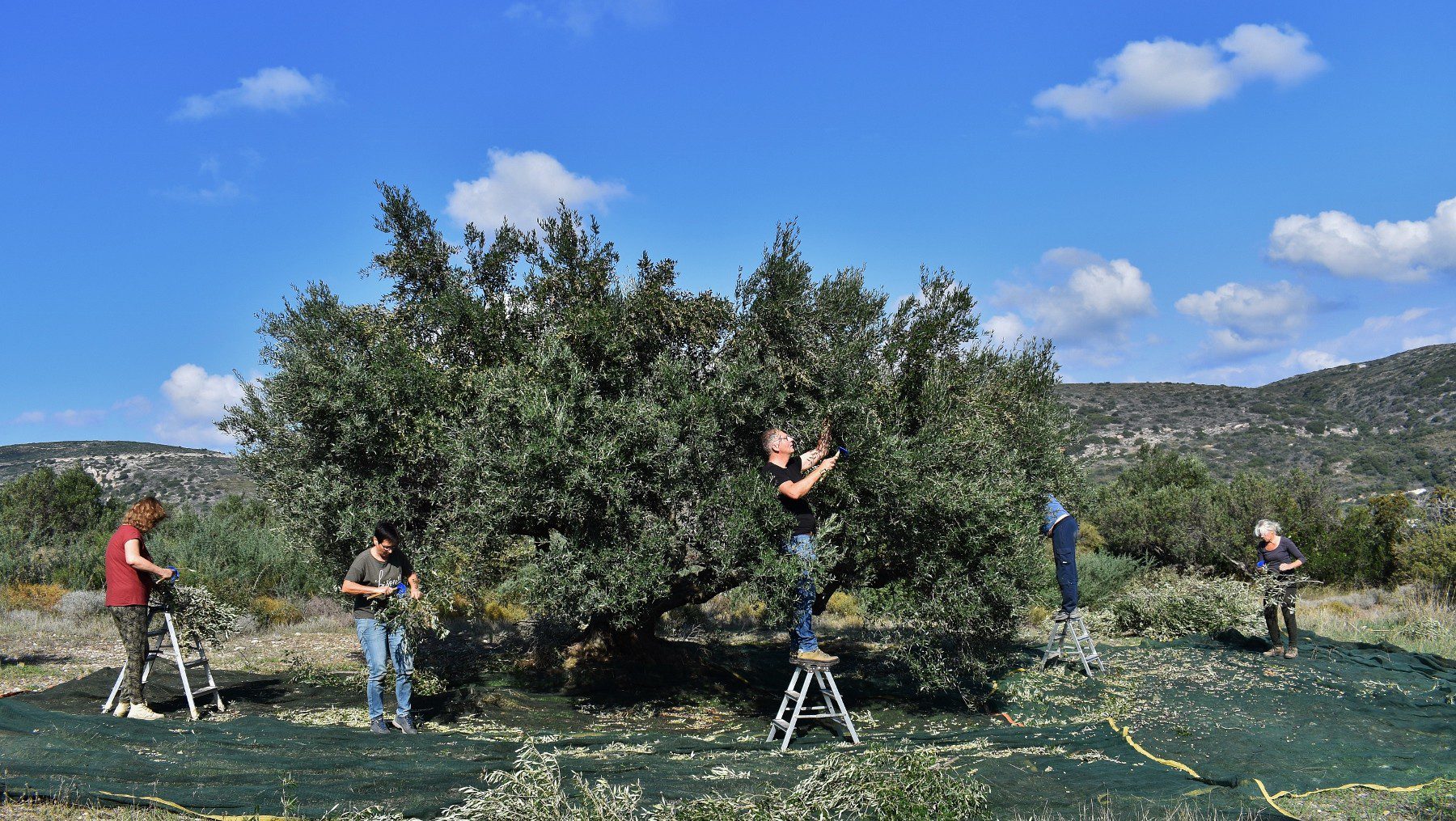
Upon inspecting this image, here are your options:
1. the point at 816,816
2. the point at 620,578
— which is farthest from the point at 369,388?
the point at 816,816

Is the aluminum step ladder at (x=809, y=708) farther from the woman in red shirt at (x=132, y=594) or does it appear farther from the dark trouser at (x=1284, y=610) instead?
the dark trouser at (x=1284, y=610)

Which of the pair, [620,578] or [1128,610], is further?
[1128,610]

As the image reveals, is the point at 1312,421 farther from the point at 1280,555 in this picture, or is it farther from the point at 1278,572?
the point at 1278,572

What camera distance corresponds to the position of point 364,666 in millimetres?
12055

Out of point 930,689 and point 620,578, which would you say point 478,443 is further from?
point 930,689

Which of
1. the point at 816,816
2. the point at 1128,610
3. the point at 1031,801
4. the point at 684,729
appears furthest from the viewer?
the point at 1128,610

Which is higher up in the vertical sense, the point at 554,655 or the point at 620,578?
the point at 620,578

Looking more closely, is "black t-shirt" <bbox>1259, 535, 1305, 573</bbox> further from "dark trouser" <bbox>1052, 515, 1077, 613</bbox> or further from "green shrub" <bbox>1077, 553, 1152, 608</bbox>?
"green shrub" <bbox>1077, 553, 1152, 608</bbox>

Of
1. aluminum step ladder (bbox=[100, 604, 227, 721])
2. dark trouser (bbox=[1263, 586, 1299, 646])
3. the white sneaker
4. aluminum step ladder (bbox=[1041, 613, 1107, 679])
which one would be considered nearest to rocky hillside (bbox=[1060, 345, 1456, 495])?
dark trouser (bbox=[1263, 586, 1299, 646])

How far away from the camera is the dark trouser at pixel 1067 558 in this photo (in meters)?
11.0

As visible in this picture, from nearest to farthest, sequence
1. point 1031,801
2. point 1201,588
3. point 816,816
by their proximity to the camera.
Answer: point 816,816, point 1031,801, point 1201,588

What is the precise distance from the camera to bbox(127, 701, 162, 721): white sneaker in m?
8.05

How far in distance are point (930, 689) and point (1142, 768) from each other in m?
3.19

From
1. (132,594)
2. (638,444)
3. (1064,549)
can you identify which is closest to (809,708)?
(638,444)
